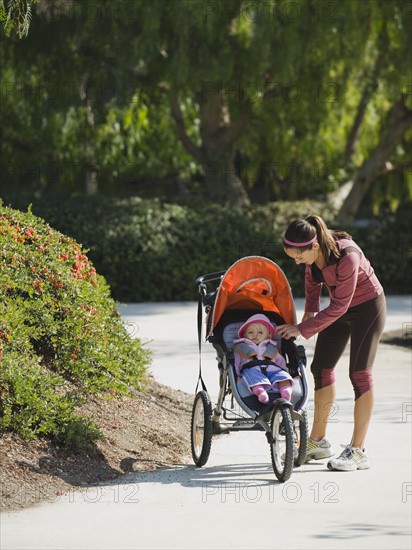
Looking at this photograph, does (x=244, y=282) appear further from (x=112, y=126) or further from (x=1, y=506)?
(x=112, y=126)

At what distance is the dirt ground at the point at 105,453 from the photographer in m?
6.11

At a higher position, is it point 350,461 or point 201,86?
point 201,86

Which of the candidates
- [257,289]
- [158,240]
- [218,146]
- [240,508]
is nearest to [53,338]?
[257,289]

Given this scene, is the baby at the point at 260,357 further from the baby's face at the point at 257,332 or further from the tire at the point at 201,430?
the tire at the point at 201,430

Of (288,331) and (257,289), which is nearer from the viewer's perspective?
(288,331)

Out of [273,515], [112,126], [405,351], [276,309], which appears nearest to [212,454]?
[276,309]

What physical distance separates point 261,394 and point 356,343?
31.3 inches

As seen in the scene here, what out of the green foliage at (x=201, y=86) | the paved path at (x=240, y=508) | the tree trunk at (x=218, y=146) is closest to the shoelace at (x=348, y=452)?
the paved path at (x=240, y=508)

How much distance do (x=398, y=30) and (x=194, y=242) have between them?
16.3 feet

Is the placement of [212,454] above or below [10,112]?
below

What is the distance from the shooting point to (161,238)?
1669cm

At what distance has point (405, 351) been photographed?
1192 centimetres

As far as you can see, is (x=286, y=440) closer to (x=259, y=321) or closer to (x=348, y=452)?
(x=348, y=452)

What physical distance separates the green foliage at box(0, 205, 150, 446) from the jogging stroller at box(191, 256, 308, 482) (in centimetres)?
76
